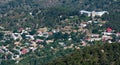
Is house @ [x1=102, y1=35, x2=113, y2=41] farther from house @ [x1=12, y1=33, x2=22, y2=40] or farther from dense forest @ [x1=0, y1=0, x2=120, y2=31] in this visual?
house @ [x1=12, y1=33, x2=22, y2=40]

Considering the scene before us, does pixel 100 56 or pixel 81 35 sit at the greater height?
pixel 100 56

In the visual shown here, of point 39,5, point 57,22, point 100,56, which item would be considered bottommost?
point 39,5

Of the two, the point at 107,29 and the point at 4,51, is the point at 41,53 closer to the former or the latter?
the point at 4,51

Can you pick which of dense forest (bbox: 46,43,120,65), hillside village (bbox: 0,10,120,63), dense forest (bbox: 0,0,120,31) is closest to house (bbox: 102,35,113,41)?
hillside village (bbox: 0,10,120,63)

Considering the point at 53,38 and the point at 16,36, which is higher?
the point at 53,38

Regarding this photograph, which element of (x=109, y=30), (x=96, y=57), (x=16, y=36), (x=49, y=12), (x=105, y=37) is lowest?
(x=49, y=12)

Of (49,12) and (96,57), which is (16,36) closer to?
(49,12)

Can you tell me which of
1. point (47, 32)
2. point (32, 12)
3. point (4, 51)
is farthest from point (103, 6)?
point (4, 51)

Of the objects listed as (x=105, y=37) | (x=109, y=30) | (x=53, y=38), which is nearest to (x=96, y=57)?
(x=105, y=37)
